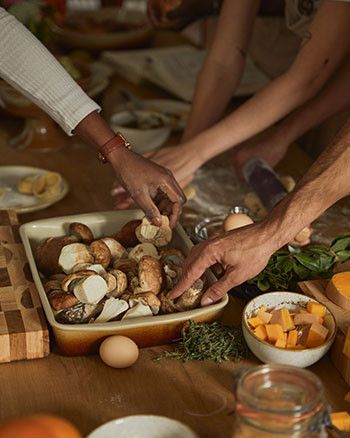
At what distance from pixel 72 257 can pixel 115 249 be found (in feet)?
0.31

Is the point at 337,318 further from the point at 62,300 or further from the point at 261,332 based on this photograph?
the point at 62,300

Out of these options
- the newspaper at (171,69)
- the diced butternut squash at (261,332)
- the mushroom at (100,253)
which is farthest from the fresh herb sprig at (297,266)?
the newspaper at (171,69)

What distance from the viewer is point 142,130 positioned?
2.21 meters

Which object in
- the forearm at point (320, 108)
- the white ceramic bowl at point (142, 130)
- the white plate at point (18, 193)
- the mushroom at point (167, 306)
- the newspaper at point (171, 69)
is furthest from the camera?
the newspaper at point (171, 69)

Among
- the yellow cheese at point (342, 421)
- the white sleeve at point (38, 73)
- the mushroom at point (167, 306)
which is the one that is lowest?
the yellow cheese at point (342, 421)

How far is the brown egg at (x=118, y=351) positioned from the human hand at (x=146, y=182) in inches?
12.0

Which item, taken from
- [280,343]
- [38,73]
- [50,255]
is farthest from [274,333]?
[38,73]

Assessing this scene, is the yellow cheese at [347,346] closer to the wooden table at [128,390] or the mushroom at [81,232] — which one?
the wooden table at [128,390]

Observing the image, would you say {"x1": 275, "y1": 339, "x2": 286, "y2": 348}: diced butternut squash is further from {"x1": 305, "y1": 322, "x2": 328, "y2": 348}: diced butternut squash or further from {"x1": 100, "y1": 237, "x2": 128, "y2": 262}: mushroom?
{"x1": 100, "y1": 237, "x2": 128, "y2": 262}: mushroom

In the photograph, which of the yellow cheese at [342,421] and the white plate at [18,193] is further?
the white plate at [18,193]

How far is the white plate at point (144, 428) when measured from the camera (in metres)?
1.14

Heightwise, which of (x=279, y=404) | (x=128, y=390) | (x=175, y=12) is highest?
(x=175, y=12)

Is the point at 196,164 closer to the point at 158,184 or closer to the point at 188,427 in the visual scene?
the point at 158,184

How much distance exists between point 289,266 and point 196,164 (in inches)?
17.8
